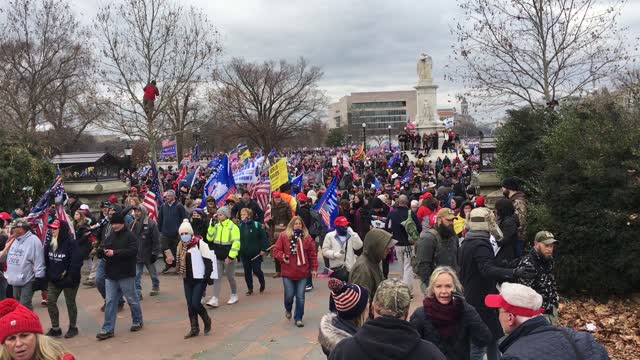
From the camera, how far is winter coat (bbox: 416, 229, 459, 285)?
20.0 ft

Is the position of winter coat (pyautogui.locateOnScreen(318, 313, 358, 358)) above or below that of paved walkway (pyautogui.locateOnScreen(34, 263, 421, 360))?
above

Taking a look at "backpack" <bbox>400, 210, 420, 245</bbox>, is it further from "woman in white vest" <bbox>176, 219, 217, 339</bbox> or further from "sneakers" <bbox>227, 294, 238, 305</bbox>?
"woman in white vest" <bbox>176, 219, 217, 339</bbox>

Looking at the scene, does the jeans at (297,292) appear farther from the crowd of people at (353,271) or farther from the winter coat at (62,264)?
the winter coat at (62,264)

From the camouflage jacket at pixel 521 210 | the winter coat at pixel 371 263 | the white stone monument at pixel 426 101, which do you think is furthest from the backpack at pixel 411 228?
the white stone monument at pixel 426 101

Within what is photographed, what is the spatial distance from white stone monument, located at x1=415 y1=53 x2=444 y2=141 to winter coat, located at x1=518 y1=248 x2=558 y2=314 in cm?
4410

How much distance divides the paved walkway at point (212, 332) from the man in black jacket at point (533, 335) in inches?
146

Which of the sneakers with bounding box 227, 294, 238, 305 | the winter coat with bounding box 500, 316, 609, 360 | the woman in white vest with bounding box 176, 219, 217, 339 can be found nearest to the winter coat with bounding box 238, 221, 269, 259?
the sneakers with bounding box 227, 294, 238, 305

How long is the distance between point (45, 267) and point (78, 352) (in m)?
1.31

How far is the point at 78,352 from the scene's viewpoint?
7027 millimetres

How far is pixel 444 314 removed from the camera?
390 centimetres

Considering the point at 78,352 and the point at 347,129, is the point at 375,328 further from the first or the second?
the point at 347,129

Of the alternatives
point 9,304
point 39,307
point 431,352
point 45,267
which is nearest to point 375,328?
point 431,352

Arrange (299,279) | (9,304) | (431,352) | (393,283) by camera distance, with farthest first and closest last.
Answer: (299,279), (9,304), (393,283), (431,352)

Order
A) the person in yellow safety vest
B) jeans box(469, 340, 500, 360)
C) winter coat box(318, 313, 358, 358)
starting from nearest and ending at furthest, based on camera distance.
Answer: winter coat box(318, 313, 358, 358), jeans box(469, 340, 500, 360), the person in yellow safety vest
